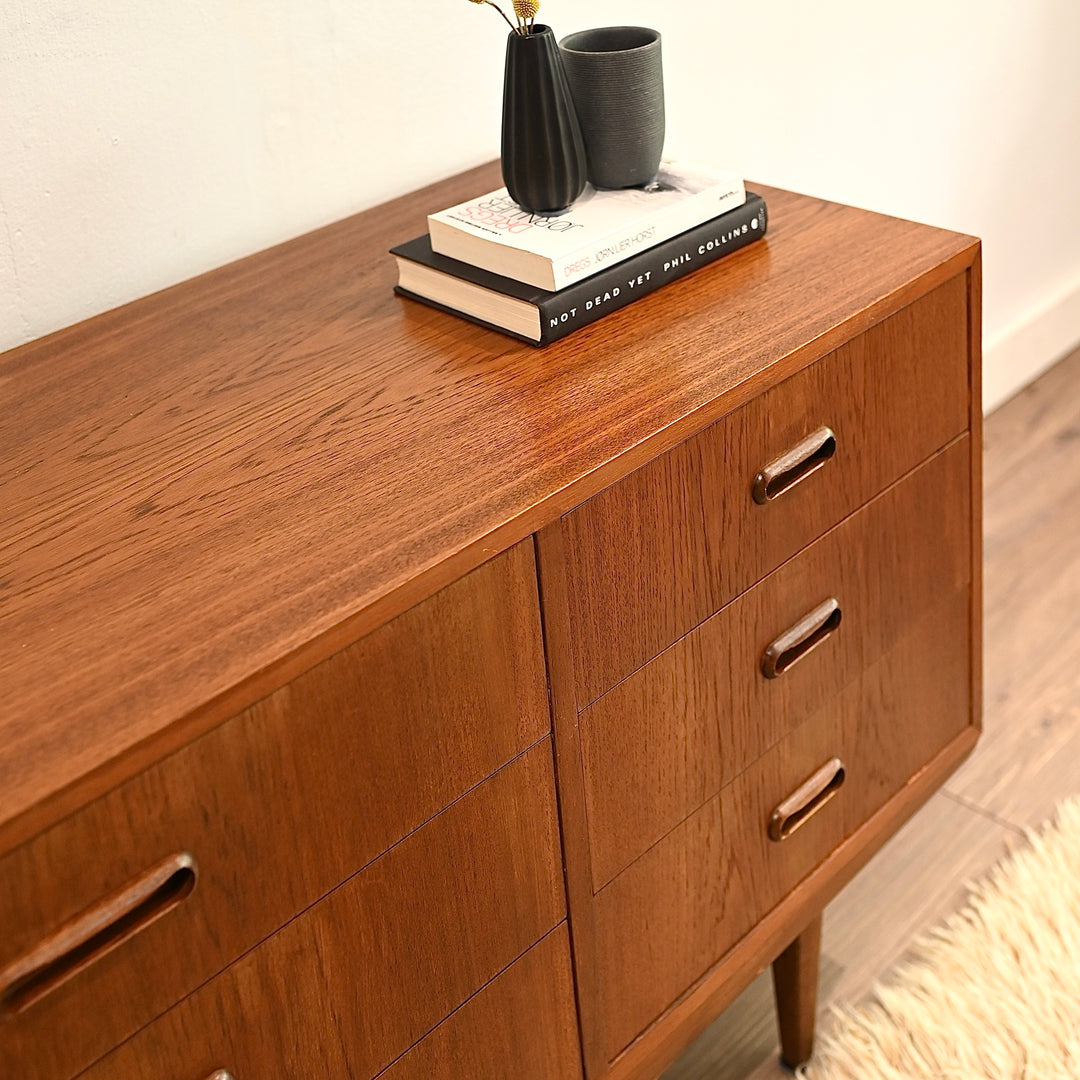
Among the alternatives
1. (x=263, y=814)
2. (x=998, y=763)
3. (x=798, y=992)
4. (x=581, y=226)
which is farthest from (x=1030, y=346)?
(x=263, y=814)

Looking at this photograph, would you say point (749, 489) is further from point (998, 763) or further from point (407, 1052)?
point (998, 763)

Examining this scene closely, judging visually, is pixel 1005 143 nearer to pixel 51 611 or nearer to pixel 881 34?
pixel 881 34

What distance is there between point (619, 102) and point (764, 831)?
588 mm

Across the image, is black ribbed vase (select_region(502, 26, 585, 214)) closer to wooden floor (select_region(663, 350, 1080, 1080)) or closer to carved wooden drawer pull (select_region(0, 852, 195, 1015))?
carved wooden drawer pull (select_region(0, 852, 195, 1015))

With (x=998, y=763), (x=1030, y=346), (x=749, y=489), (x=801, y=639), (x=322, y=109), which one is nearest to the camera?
(x=749, y=489)

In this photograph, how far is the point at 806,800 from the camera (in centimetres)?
106

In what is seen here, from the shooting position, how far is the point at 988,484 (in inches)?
80.4

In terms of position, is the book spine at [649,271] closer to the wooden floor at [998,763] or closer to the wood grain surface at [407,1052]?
the wood grain surface at [407,1052]

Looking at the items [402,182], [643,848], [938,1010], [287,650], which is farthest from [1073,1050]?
[402,182]

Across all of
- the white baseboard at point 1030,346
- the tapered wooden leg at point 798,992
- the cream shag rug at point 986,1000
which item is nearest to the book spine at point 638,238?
the tapered wooden leg at point 798,992

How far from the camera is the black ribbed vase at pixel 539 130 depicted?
927 millimetres

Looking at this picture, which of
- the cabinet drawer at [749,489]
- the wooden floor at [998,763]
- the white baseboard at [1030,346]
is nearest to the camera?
the cabinet drawer at [749,489]

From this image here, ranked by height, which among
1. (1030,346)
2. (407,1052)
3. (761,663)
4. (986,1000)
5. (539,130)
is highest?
(539,130)

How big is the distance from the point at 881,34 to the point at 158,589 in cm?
142
